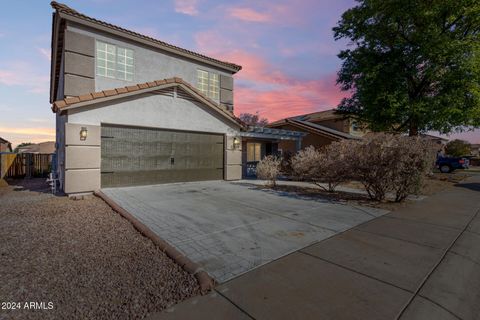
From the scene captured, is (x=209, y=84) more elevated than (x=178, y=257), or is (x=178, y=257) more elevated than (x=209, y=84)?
(x=209, y=84)

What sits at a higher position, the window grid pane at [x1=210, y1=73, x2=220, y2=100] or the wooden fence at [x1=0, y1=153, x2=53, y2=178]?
the window grid pane at [x1=210, y1=73, x2=220, y2=100]

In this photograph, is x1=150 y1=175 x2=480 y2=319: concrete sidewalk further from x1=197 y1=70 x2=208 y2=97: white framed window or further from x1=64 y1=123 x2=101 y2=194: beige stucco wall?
x1=197 y1=70 x2=208 y2=97: white framed window

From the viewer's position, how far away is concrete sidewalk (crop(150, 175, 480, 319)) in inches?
92.0

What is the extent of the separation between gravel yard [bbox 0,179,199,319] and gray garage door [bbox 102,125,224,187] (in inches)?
164

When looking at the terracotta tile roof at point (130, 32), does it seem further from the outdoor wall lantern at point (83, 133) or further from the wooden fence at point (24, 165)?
the wooden fence at point (24, 165)

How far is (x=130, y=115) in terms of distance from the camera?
368 inches

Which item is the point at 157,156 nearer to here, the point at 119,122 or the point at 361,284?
the point at 119,122

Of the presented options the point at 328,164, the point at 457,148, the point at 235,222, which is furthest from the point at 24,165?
the point at 457,148

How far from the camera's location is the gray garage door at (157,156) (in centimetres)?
905

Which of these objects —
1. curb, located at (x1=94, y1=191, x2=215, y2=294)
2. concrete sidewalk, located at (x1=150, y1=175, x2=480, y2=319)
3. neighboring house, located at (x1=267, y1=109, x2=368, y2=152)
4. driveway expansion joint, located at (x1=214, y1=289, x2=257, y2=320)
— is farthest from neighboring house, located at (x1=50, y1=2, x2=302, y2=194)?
neighboring house, located at (x1=267, y1=109, x2=368, y2=152)

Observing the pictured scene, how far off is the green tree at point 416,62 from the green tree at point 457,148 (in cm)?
2758

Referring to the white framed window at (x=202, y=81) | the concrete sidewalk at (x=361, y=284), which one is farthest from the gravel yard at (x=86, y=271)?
the white framed window at (x=202, y=81)

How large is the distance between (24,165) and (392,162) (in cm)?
1948

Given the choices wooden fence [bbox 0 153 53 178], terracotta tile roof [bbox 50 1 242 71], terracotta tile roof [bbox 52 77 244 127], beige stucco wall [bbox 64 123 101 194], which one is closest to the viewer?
terracotta tile roof [bbox 52 77 244 127]
